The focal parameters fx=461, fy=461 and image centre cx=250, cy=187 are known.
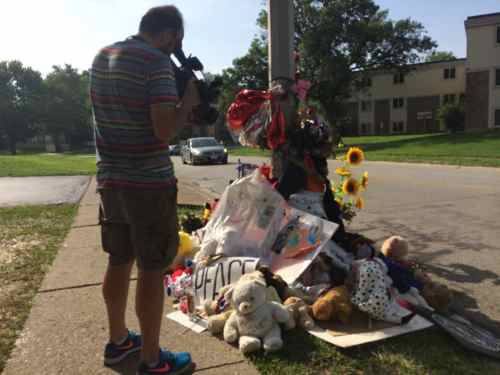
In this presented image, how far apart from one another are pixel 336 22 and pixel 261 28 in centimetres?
700

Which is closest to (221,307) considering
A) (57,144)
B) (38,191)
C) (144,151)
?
(144,151)

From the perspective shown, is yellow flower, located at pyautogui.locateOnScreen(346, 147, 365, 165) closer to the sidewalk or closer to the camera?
the sidewalk

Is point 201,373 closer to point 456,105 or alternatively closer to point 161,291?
point 161,291

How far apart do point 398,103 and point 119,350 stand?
52678 millimetres

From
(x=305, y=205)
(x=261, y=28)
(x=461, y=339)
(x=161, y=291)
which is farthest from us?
(x=261, y=28)

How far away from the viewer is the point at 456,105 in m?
41.2

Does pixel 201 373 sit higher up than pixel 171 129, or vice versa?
pixel 171 129

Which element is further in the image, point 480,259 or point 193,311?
point 480,259

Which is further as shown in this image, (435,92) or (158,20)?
(435,92)

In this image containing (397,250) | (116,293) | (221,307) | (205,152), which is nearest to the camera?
(116,293)

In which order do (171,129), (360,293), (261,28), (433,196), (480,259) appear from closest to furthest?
(171,129)
(360,293)
(480,259)
(433,196)
(261,28)

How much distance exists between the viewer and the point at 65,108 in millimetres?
77125

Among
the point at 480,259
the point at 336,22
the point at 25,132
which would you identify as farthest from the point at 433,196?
the point at 25,132

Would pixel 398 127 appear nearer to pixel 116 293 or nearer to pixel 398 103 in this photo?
pixel 398 103
